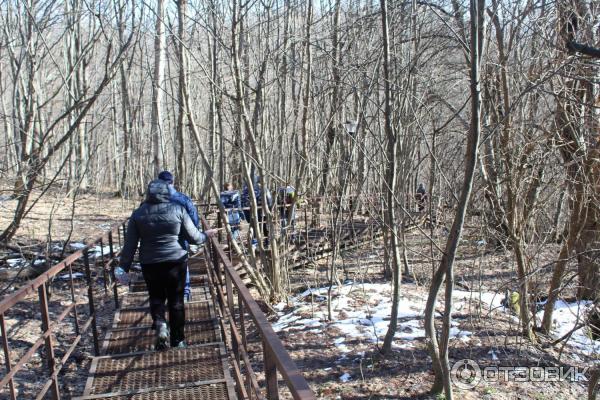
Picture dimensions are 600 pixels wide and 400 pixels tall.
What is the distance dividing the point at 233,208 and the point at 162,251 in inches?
180

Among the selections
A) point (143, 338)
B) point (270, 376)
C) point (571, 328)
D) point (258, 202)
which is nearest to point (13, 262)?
point (258, 202)

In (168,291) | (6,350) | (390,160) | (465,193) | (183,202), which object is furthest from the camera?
(390,160)

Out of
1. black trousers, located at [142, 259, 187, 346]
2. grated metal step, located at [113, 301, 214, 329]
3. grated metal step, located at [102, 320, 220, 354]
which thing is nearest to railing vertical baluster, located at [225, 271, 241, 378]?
black trousers, located at [142, 259, 187, 346]

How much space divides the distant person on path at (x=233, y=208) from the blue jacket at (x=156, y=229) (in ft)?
14.5

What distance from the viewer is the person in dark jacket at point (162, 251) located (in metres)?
4.57

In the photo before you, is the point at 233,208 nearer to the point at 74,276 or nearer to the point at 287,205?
the point at 287,205

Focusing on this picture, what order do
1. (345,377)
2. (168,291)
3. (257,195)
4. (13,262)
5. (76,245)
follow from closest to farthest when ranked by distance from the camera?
1. (168,291)
2. (345,377)
3. (13,262)
4. (257,195)
5. (76,245)

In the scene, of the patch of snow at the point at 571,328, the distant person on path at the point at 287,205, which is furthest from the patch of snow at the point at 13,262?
the patch of snow at the point at 571,328

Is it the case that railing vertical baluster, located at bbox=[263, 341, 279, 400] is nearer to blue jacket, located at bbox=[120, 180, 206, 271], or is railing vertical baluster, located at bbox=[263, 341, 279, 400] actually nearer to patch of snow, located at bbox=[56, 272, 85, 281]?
blue jacket, located at bbox=[120, 180, 206, 271]

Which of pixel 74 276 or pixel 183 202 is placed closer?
pixel 183 202

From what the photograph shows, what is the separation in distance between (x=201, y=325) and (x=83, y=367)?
179cm

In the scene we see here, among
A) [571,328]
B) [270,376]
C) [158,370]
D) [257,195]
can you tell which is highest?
[257,195]

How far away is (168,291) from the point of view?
4699 millimetres

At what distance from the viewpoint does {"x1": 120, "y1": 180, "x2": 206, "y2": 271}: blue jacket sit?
15.0 feet
